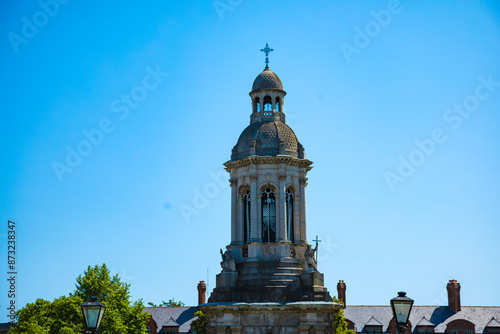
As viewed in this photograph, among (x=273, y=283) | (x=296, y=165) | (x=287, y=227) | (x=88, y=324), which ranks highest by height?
(x=296, y=165)

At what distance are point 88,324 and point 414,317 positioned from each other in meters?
75.5

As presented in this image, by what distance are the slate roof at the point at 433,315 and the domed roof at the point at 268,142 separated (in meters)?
54.0

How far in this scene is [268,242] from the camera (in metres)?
37.2

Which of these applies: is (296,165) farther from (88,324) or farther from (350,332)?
(350,332)

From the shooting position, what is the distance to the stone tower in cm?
3528

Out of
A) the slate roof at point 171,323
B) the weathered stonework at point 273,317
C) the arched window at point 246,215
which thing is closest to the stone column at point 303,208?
the arched window at point 246,215

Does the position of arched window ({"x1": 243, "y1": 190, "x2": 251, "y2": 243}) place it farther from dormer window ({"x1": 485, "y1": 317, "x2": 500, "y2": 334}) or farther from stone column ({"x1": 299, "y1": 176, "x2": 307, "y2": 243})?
dormer window ({"x1": 485, "y1": 317, "x2": 500, "y2": 334})

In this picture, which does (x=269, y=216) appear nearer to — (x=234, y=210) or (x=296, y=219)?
(x=296, y=219)

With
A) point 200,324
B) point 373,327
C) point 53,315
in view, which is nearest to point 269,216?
point 53,315

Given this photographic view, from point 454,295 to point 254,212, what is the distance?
6083cm

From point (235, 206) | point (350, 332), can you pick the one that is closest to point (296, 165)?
point (235, 206)

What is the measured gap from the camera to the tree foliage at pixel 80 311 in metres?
51.4

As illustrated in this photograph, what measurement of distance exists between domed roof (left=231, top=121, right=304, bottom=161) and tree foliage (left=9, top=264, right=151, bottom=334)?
18976 millimetres

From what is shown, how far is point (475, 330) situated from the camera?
87312 mm
